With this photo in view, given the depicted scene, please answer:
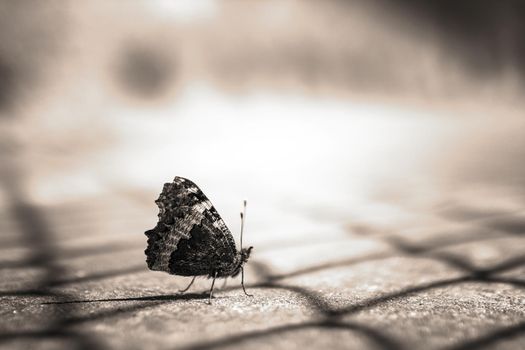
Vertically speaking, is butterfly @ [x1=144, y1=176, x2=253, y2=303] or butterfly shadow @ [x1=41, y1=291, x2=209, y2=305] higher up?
butterfly @ [x1=144, y1=176, x2=253, y2=303]

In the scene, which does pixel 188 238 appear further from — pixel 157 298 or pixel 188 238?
pixel 157 298

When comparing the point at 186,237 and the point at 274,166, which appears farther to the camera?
the point at 274,166

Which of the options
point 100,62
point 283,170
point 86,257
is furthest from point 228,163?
point 86,257

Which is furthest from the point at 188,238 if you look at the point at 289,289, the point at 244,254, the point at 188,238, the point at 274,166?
the point at 274,166

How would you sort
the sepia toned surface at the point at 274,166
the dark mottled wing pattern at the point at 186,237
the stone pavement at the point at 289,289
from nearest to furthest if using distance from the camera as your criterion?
the stone pavement at the point at 289,289
the sepia toned surface at the point at 274,166
the dark mottled wing pattern at the point at 186,237

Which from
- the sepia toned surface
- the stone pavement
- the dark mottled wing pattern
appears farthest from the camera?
the dark mottled wing pattern

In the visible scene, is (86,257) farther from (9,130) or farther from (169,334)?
(9,130)
